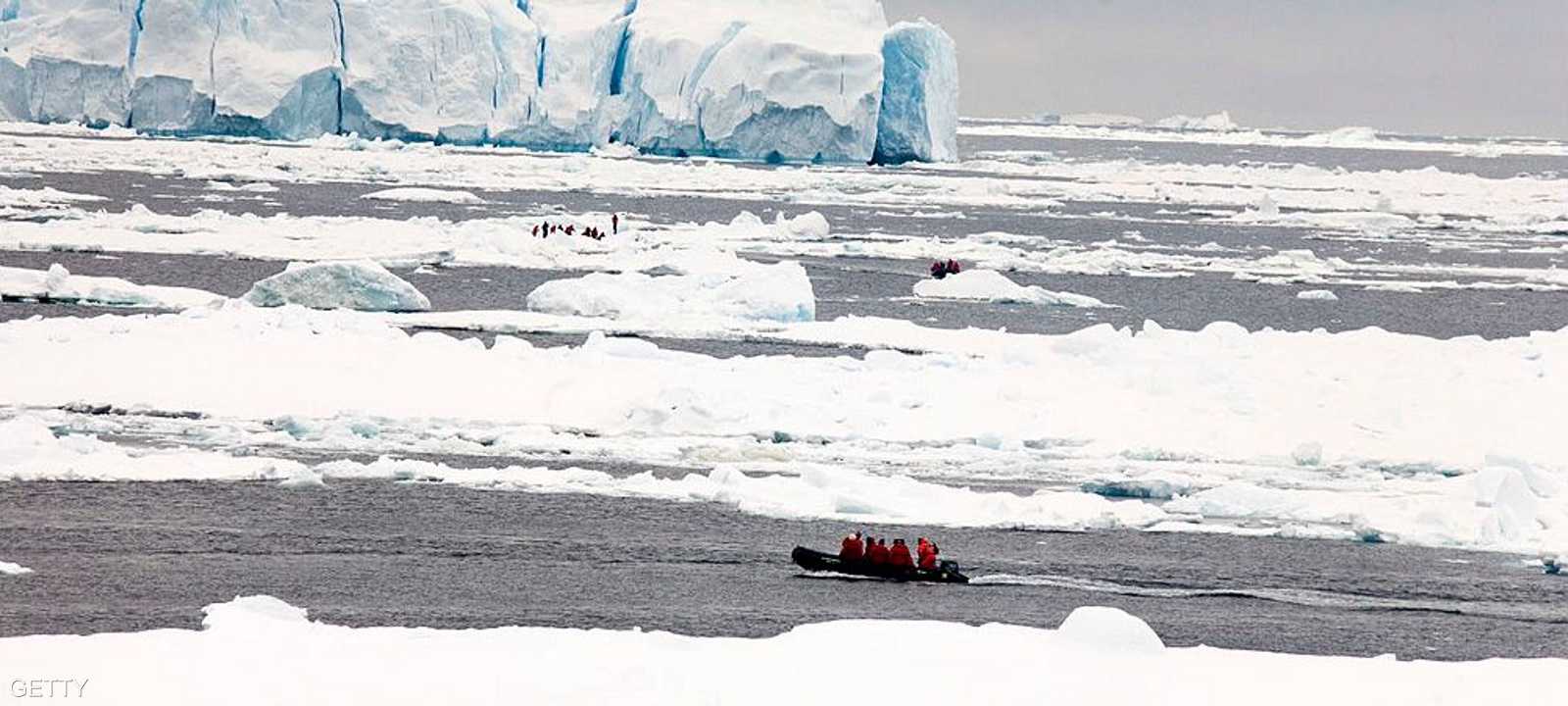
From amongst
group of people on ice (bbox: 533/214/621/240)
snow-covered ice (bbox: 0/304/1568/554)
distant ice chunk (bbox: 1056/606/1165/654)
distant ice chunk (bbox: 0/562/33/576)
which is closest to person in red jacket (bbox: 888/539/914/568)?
snow-covered ice (bbox: 0/304/1568/554)

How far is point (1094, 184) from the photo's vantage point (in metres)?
81.8

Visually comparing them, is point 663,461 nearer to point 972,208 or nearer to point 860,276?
point 860,276

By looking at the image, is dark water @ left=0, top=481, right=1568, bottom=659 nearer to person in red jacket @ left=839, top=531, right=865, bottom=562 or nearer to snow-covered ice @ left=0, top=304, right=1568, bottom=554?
person in red jacket @ left=839, top=531, right=865, bottom=562

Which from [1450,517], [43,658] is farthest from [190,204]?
[43,658]

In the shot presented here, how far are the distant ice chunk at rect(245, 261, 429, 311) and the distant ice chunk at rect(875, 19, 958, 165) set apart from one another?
37453 millimetres

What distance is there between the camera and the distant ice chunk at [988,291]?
3522 centimetres

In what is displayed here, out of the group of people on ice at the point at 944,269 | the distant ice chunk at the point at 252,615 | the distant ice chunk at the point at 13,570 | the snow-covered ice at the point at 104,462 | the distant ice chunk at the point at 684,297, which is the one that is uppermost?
the group of people on ice at the point at 944,269

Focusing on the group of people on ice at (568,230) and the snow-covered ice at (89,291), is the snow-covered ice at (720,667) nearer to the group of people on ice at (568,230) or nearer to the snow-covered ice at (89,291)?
the snow-covered ice at (89,291)

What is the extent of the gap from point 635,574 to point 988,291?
66.3 ft

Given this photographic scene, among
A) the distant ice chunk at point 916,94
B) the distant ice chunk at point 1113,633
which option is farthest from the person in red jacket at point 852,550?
the distant ice chunk at point 916,94

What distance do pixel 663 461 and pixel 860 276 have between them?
766 inches

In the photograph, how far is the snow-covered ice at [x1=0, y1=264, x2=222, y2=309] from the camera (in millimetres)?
28672

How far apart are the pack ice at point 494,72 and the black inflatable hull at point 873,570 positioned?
48149 mm

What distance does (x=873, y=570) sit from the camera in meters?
16.1
